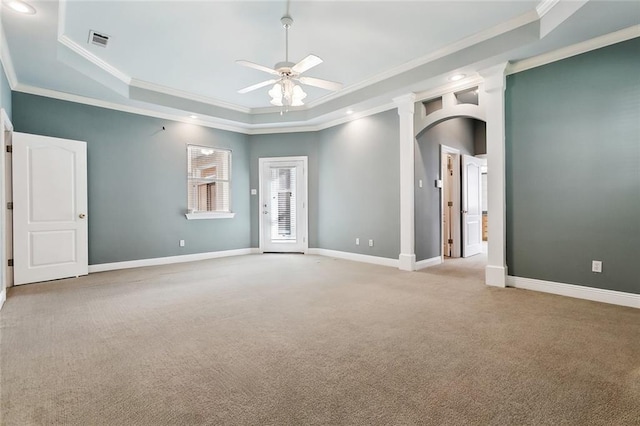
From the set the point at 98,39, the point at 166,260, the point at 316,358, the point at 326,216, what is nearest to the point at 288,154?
the point at 326,216

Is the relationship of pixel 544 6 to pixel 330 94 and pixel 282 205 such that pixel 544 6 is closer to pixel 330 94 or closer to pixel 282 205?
pixel 330 94

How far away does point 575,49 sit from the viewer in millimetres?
3498

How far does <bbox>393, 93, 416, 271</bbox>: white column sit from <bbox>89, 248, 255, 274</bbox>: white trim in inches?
139

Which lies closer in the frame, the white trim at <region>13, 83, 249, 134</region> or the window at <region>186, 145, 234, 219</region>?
the white trim at <region>13, 83, 249, 134</region>

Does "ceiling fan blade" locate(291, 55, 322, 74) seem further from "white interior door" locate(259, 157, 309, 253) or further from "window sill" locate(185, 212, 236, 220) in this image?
"window sill" locate(185, 212, 236, 220)

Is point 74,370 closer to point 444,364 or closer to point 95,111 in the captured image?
point 444,364

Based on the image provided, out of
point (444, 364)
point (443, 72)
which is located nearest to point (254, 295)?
point (444, 364)

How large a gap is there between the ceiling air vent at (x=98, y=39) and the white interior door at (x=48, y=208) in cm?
169

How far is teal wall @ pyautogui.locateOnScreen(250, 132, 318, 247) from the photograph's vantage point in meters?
6.90

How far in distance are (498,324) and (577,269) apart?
160cm

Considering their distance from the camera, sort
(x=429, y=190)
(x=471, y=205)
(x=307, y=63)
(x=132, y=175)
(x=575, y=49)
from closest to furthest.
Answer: (x=307, y=63), (x=575, y=49), (x=132, y=175), (x=429, y=190), (x=471, y=205)

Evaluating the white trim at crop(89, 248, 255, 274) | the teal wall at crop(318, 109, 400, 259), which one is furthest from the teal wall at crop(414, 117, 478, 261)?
the white trim at crop(89, 248, 255, 274)

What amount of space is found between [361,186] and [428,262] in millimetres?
1820

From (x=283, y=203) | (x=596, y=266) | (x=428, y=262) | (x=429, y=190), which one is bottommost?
(x=428, y=262)
